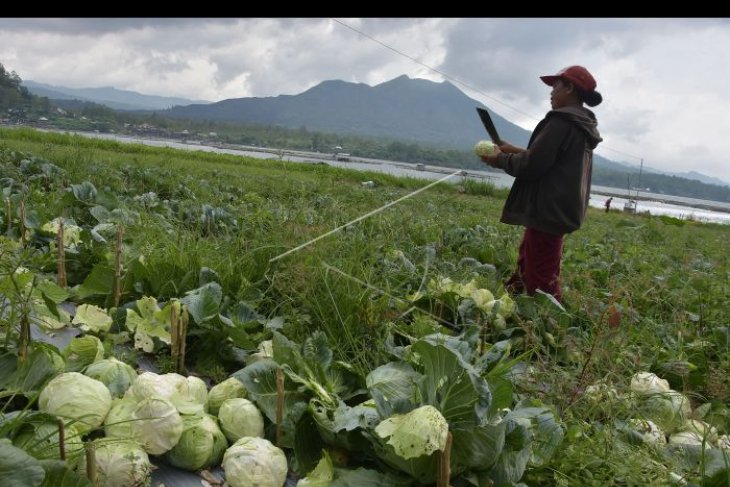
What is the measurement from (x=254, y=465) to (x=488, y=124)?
3.59 metres

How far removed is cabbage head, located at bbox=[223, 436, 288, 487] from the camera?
5.83 ft

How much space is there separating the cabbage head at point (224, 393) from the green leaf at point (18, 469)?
0.83 m

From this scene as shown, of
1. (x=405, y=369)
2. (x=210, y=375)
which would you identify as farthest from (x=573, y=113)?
(x=210, y=375)

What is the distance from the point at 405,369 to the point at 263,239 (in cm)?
180

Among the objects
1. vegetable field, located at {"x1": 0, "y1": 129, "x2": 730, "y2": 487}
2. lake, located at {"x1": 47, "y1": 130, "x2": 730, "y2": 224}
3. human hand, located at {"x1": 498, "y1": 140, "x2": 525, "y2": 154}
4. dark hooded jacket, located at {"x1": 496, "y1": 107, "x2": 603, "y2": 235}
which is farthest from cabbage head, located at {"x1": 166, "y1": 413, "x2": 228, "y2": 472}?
human hand, located at {"x1": 498, "y1": 140, "x2": 525, "y2": 154}

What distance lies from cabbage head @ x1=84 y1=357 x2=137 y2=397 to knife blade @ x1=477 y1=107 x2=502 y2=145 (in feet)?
11.1

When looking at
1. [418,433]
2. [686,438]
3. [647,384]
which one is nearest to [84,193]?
[418,433]

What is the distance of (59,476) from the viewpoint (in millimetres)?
1402

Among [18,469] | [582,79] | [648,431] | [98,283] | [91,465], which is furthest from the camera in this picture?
[582,79]

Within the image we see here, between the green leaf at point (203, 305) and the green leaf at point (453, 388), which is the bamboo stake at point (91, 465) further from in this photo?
the green leaf at point (203, 305)

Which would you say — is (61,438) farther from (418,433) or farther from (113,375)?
(418,433)

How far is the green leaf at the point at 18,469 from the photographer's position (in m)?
1.29

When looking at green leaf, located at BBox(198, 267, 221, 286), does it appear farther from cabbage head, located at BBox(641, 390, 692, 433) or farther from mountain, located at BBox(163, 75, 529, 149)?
mountain, located at BBox(163, 75, 529, 149)

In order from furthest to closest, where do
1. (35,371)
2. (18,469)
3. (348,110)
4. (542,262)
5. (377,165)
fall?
(348,110)
(377,165)
(542,262)
(35,371)
(18,469)
